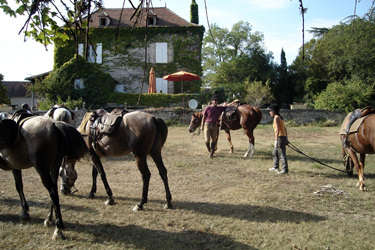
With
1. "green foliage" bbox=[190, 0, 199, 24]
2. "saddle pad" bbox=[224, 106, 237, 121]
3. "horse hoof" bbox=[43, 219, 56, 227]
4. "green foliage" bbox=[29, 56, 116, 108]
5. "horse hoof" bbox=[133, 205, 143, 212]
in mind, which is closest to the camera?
"horse hoof" bbox=[43, 219, 56, 227]

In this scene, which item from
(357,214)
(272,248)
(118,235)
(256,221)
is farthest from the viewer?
(357,214)

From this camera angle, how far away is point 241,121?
8.73 meters

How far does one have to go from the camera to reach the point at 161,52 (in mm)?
23516

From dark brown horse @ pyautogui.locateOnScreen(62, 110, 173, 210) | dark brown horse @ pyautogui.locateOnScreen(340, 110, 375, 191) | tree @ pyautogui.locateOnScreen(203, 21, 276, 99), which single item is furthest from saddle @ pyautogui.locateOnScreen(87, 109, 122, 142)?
tree @ pyautogui.locateOnScreen(203, 21, 276, 99)

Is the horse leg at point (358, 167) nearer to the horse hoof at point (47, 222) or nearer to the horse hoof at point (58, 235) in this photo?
the horse hoof at point (58, 235)

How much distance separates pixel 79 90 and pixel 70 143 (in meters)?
17.4

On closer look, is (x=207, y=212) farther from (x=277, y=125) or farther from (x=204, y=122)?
(x=204, y=122)

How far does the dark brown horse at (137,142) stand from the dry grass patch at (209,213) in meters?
0.49

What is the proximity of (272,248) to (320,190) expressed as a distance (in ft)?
8.76

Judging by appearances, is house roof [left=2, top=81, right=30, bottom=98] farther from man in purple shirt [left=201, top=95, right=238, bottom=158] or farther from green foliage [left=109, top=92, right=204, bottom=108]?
man in purple shirt [left=201, top=95, right=238, bottom=158]

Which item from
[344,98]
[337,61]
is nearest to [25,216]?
[344,98]

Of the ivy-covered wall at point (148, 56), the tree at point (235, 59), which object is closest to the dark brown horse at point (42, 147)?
the ivy-covered wall at point (148, 56)

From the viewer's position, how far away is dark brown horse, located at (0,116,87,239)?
321cm

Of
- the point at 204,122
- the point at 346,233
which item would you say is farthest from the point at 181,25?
the point at 346,233
